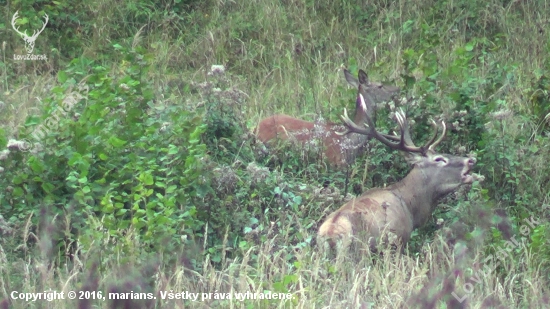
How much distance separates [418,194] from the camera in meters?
7.19

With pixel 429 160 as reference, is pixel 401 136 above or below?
above

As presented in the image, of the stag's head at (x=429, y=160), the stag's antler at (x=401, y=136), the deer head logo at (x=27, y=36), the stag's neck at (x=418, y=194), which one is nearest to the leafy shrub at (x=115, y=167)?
the stag's antler at (x=401, y=136)

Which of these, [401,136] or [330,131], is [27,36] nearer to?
[330,131]

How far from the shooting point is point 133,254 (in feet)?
18.1

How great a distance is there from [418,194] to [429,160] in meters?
0.29

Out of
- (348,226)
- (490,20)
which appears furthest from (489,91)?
(490,20)

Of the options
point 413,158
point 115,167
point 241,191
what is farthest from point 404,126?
point 115,167

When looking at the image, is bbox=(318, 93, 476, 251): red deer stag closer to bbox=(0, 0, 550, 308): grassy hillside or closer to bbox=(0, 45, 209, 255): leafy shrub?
bbox=(0, 0, 550, 308): grassy hillside

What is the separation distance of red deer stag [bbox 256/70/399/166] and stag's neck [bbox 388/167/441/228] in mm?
491

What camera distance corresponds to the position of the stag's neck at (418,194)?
7113mm

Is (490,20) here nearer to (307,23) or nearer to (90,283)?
(307,23)

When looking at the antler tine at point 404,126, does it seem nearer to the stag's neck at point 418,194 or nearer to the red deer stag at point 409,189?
the red deer stag at point 409,189

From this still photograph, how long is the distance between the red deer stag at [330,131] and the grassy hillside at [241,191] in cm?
12

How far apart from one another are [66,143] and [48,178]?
0.27 meters
